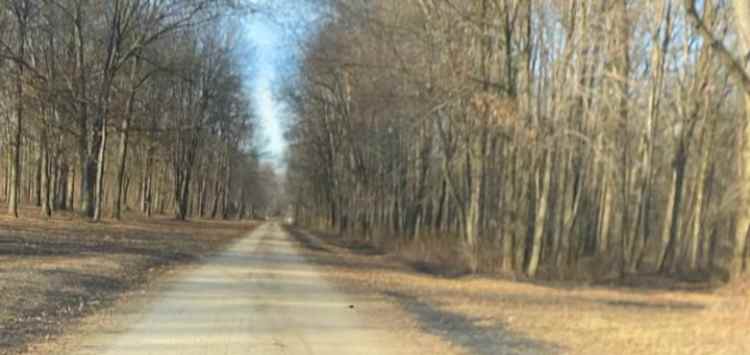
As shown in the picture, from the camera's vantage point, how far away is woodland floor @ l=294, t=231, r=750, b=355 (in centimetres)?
941

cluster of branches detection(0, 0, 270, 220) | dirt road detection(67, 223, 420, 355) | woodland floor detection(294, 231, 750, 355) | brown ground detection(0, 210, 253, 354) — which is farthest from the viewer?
cluster of branches detection(0, 0, 270, 220)

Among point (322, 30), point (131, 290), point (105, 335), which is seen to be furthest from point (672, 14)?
point (105, 335)

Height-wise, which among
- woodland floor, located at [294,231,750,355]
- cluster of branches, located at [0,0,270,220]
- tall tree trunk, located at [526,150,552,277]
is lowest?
woodland floor, located at [294,231,750,355]

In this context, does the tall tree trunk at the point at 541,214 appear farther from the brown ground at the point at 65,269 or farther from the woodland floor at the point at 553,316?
the brown ground at the point at 65,269

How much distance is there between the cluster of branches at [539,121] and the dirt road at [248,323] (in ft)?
26.0

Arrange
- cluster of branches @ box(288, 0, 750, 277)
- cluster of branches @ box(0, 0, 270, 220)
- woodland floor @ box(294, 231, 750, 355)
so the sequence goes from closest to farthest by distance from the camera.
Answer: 1. woodland floor @ box(294, 231, 750, 355)
2. cluster of branches @ box(288, 0, 750, 277)
3. cluster of branches @ box(0, 0, 270, 220)

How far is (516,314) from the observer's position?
12.7m

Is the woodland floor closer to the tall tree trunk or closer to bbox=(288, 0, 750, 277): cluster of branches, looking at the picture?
the tall tree trunk

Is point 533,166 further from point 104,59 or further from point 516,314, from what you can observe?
point 104,59

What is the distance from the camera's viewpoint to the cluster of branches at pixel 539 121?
2133 centimetres

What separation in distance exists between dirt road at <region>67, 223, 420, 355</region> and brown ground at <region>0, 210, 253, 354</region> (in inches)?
35.1

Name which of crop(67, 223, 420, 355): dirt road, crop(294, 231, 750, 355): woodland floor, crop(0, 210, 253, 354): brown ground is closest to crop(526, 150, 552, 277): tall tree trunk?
crop(294, 231, 750, 355): woodland floor

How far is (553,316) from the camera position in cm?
1258

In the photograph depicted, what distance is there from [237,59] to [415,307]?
133 ft
